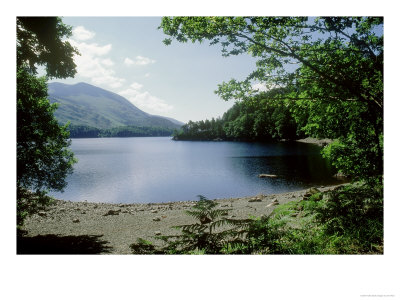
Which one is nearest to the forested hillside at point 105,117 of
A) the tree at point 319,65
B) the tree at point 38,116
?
the tree at point 38,116

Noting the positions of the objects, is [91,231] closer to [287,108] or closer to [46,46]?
[46,46]

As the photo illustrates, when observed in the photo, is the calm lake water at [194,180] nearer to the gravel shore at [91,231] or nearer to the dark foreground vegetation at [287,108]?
the gravel shore at [91,231]

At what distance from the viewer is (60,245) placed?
→ 445 cm

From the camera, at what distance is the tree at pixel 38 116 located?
4461 mm

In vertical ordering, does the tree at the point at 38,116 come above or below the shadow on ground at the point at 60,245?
above

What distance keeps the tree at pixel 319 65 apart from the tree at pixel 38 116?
7.74ft

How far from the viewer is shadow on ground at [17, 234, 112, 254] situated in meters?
4.00

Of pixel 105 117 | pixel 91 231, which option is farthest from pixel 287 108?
pixel 105 117

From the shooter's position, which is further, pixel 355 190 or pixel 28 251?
pixel 355 190
